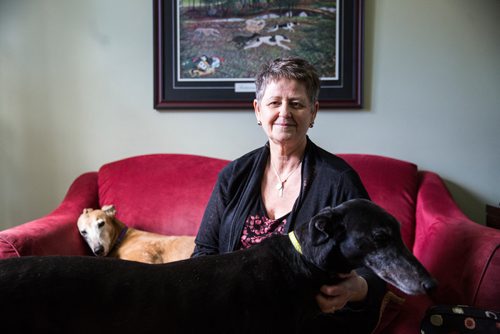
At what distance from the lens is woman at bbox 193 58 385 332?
4.47ft

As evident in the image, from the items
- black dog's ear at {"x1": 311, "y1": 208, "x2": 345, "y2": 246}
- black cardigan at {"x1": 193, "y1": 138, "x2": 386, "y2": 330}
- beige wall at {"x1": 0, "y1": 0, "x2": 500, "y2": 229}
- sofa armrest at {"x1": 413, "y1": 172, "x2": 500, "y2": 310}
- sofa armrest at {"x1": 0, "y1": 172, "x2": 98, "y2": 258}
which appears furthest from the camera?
beige wall at {"x1": 0, "y1": 0, "x2": 500, "y2": 229}

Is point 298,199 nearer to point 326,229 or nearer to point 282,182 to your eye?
point 282,182

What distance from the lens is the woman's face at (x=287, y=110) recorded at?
148cm

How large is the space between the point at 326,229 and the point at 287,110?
608 mm

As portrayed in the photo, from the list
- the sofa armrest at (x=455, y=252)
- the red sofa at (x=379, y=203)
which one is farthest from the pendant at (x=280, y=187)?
the sofa armrest at (x=455, y=252)

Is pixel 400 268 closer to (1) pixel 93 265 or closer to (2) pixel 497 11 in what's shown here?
(1) pixel 93 265

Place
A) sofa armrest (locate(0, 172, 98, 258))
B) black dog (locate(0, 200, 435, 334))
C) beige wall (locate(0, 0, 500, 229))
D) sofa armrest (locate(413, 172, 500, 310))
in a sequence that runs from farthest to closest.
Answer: beige wall (locate(0, 0, 500, 229)) < sofa armrest (locate(0, 172, 98, 258)) < sofa armrest (locate(413, 172, 500, 310)) < black dog (locate(0, 200, 435, 334))

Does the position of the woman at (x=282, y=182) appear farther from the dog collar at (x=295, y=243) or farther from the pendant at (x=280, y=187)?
the dog collar at (x=295, y=243)

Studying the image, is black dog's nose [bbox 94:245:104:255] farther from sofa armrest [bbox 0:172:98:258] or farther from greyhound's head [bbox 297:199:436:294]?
greyhound's head [bbox 297:199:436:294]

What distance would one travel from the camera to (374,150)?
249cm

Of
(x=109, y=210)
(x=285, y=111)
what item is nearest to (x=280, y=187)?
(x=285, y=111)

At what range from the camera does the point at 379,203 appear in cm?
214

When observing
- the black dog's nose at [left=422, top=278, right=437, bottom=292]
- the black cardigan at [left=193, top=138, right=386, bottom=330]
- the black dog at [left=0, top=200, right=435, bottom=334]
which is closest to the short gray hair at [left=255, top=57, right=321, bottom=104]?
the black cardigan at [left=193, top=138, right=386, bottom=330]

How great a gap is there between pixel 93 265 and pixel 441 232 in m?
1.47
